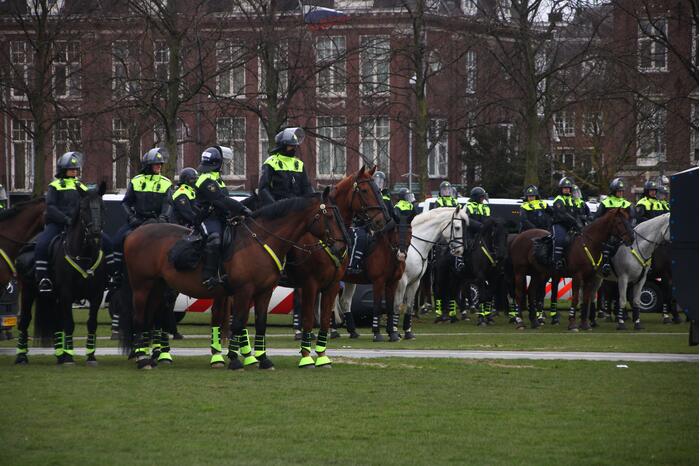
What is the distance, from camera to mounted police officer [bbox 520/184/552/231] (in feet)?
100

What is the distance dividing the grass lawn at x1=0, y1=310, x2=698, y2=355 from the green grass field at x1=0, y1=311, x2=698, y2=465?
326 cm

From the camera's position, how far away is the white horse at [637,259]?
2680 centimetres

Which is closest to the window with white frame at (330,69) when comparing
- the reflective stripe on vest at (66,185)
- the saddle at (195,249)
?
the reflective stripe on vest at (66,185)

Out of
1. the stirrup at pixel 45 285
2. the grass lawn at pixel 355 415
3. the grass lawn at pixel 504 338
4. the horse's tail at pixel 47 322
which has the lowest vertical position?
the grass lawn at pixel 504 338

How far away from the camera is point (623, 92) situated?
36.2 metres

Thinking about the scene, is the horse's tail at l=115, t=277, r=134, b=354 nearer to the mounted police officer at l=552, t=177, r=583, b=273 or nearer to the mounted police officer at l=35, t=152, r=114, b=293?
the mounted police officer at l=35, t=152, r=114, b=293

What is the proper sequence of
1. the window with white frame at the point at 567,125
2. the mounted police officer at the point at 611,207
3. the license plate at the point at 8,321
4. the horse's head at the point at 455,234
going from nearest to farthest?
the license plate at the point at 8,321 → the horse's head at the point at 455,234 → the mounted police officer at the point at 611,207 → the window with white frame at the point at 567,125

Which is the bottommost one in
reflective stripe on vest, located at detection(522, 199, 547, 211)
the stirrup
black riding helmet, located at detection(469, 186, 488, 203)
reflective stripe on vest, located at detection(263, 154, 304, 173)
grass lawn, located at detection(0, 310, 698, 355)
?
grass lawn, located at detection(0, 310, 698, 355)

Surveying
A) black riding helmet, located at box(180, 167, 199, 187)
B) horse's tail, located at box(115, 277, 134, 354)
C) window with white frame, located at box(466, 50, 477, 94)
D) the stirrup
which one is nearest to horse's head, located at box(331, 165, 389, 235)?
black riding helmet, located at box(180, 167, 199, 187)

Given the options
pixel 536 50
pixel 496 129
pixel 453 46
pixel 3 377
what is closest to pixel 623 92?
pixel 536 50

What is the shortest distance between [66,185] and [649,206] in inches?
648

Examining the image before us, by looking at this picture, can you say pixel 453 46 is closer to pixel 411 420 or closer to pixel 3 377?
pixel 3 377

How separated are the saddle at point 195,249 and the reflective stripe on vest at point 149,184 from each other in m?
2.03

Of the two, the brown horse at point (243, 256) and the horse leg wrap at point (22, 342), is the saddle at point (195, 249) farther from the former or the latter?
the horse leg wrap at point (22, 342)
